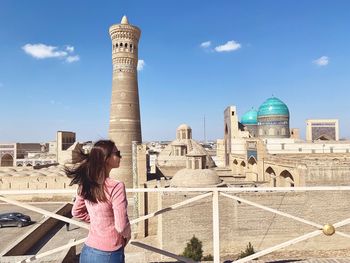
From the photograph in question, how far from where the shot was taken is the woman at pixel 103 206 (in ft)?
5.30

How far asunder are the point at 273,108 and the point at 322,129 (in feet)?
21.4

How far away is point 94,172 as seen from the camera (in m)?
1.69

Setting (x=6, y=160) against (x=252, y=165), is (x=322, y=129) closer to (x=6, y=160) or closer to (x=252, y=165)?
(x=252, y=165)

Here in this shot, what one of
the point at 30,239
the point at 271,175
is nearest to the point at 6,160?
the point at 30,239

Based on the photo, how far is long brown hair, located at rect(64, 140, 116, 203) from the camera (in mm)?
1647

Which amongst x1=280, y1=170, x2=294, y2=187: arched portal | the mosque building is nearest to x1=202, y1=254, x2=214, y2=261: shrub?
the mosque building

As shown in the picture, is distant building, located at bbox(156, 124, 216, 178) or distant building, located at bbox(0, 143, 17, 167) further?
distant building, located at bbox(0, 143, 17, 167)

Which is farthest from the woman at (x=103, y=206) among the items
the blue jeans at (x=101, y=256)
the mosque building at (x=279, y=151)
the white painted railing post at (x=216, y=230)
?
the mosque building at (x=279, y=151)

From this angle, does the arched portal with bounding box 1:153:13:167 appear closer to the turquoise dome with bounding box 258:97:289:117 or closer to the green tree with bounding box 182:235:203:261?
the turquoise dome with bounding box 258:97:289:117

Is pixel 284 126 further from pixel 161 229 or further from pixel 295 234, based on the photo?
pixel 161 229

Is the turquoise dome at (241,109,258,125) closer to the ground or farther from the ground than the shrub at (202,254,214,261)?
farther from the ground

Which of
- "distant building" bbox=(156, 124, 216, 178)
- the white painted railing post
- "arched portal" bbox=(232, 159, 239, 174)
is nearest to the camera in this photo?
the white painted railing post

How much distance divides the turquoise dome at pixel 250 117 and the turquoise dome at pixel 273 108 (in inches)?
117

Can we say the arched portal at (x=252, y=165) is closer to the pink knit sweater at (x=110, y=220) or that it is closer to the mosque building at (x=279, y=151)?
the mosque building at (x=279, y=151)
